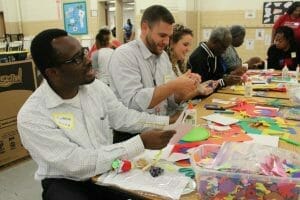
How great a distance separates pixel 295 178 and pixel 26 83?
3.16 metres

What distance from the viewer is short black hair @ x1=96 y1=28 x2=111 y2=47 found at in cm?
462

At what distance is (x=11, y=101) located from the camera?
11.0 ft

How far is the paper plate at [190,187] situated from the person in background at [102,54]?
320cm

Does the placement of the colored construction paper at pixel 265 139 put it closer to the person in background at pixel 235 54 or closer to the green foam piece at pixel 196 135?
the green foam piece at pixel 196 135

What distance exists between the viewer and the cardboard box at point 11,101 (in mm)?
3268

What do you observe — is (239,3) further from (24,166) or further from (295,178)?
(295,178)

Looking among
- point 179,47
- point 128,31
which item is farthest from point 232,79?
point 128,31

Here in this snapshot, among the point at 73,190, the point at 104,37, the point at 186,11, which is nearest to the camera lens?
the point at 73,190

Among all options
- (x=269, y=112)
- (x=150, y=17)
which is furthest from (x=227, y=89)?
(x=150, y=17)

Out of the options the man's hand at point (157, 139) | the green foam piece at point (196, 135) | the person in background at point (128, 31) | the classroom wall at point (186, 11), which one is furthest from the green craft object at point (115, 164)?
the person in background at point (128, 31)

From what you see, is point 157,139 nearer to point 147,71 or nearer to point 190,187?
point 190,187

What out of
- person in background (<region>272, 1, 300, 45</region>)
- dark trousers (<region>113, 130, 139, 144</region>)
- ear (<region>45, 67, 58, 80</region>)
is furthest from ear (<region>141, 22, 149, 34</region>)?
person in background (<region>272, 1, 300, 45</region>)

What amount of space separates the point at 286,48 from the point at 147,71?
123 inches

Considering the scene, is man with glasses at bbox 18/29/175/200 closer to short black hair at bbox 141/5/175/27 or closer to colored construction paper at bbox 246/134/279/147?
colored construction paper at bbox 246/134/279/147
